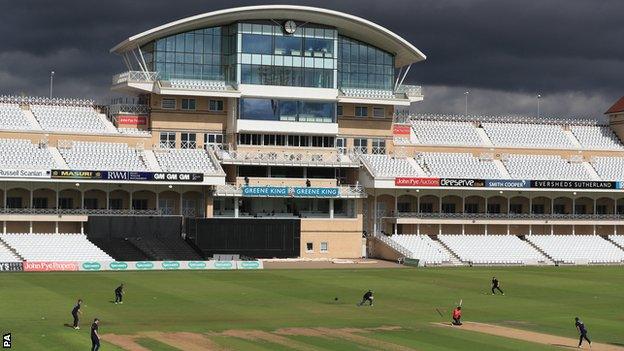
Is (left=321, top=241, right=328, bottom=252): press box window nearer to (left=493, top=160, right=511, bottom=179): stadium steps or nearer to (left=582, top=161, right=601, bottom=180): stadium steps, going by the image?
(left=493, top=160, right=511, bottom=179): stadium steps

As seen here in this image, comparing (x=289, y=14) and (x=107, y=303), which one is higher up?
(x=289, y=14)

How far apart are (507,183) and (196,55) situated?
33657 millimetres

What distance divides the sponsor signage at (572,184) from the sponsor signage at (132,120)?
3968 cm

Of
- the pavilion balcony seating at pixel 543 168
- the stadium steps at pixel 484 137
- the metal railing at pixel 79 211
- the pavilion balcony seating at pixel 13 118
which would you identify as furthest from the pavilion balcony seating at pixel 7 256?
the stadium steps at pixel 484 137

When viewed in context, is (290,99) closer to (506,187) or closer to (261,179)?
(261,179)

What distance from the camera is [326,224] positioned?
367 feet

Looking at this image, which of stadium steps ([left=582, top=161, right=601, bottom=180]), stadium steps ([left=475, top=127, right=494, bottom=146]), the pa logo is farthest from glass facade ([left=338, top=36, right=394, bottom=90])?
the pa logo

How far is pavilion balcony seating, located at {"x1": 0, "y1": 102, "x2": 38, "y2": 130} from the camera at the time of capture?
106812mm

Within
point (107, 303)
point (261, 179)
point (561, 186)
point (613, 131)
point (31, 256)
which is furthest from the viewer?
point (613, 131)

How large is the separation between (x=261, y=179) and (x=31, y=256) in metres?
25.5

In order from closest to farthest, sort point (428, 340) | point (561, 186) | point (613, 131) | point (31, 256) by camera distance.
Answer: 1. point (428, 340)
2. point (31, 256)
3. point (561, 186)
4. point (613, 131)

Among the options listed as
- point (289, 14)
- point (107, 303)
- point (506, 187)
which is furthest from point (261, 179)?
point (107, 303)

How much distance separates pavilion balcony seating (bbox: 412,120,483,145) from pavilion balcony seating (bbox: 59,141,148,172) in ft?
104

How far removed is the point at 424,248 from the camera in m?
112
